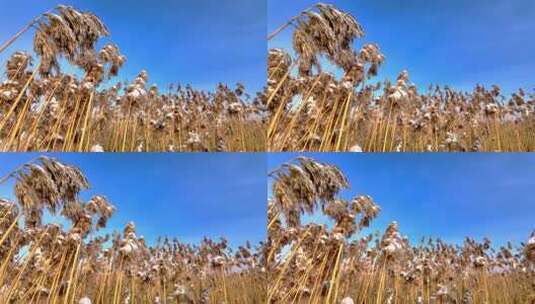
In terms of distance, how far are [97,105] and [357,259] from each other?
1487 millimetres

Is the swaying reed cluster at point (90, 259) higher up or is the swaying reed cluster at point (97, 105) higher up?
the swaying reed cluster at point (97, 105)

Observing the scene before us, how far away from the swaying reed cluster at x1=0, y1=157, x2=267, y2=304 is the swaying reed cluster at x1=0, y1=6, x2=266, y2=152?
20cm

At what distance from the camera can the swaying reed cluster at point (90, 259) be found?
16.0ft

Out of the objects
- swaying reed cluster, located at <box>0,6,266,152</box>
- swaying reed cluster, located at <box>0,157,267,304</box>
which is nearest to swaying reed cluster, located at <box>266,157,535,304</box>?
swaying reed cluster, located at <box>0,157,267,304</box>

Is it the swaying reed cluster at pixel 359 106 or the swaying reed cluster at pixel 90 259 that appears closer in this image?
the swaying reed cluster at pixel 90 259

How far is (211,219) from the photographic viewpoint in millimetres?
5004

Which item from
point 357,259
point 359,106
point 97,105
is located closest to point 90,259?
point 97,105

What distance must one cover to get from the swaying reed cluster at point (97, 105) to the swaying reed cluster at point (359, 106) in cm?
20

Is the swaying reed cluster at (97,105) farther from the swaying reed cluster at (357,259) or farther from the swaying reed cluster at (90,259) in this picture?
the swaying reed cluster at (357,259)

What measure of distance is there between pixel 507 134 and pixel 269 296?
→ 4.69 feet

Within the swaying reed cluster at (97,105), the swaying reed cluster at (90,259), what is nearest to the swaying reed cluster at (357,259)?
the swaying reed cluster at (90,259)

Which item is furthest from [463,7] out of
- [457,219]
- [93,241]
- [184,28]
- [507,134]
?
[93,241]

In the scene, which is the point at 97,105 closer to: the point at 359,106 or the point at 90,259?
the point at 90,259

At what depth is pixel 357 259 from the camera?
502 centimetres
